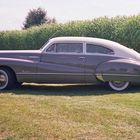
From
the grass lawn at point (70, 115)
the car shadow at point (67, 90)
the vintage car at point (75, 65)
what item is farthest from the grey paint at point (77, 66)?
the grass lawn at point (70, 115)

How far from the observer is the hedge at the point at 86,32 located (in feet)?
62.3

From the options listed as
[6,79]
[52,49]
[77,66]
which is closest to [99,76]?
[77,66]

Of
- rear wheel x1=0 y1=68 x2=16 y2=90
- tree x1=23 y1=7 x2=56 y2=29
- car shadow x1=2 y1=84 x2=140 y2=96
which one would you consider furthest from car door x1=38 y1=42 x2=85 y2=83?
tree x1=23 y1=7 x2=56 y2=29

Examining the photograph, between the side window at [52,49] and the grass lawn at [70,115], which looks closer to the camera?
the grass lawn at [70,115]

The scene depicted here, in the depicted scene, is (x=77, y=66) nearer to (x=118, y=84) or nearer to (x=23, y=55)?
(x=118, y=84)

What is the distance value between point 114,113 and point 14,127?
198 cm

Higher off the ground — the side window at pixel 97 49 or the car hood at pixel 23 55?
the side window at pixel 97 49

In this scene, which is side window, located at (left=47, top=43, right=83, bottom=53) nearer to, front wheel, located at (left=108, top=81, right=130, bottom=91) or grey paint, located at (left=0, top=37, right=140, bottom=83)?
grey paint, located at (left=0, top=37, right=140, bottom=83)

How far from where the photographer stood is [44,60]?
12281mm

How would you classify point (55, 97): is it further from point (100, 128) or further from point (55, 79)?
point (100, 128)

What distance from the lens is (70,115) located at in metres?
8.82

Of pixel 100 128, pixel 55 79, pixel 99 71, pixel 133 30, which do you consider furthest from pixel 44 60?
pixel 133 30

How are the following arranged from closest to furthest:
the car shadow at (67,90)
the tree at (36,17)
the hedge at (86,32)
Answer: the car shadow at (67,90), the hedge at (86,32), the tree at (36,17)

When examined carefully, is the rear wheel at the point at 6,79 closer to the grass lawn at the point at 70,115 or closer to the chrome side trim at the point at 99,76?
the grass lawn at the point at 70,115
